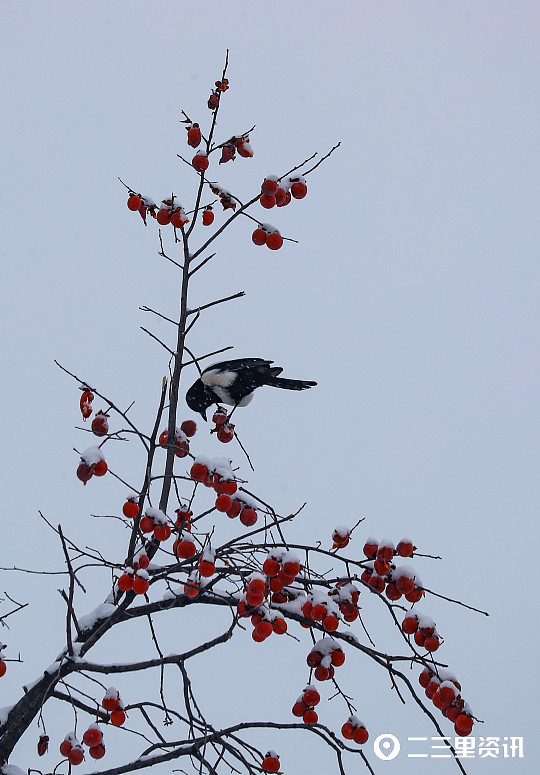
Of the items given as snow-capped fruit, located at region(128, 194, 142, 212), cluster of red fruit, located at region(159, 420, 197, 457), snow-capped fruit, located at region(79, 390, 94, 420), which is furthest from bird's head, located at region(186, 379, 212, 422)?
snow-capped fruit, located at region(128, 194, 142, 212)

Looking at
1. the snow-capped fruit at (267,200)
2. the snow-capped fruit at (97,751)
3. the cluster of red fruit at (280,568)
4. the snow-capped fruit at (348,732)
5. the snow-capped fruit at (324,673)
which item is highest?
the snow-capped fruit at (267,200)

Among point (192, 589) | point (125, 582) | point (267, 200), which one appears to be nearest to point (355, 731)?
point (192, 589)

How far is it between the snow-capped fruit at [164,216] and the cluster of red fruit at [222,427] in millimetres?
896

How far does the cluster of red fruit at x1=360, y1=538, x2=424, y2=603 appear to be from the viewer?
7.72ft

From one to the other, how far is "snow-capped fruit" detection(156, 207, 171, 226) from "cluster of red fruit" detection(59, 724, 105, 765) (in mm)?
2168

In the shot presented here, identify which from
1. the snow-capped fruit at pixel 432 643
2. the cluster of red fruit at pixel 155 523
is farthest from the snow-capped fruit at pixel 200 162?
the snow-capped fruit at pixel 432 643

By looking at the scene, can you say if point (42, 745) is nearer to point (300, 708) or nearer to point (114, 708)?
point (114, 708)

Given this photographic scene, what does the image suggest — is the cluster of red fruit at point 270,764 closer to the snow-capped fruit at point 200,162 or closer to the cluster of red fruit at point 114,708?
the cluster of red fruit at point 114,708

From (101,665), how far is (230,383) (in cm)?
157

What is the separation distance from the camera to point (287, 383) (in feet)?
11.4

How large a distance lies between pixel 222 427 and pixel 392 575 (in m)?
1.02

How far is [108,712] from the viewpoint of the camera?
2.56m

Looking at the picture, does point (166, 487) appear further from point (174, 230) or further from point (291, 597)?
point (174, 230)

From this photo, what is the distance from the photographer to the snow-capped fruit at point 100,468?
2410 mm
